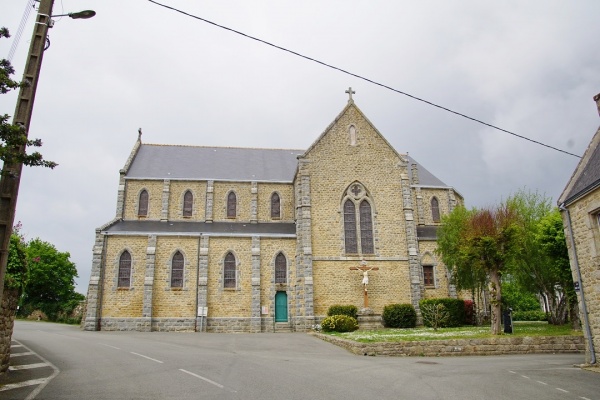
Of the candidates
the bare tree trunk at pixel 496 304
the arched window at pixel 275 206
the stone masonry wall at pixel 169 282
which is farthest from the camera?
Answer: the arched window at pixel 275 206

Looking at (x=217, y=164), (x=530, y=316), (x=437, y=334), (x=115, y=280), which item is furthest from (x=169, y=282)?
(x=530, y=316)

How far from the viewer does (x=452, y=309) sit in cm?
2588

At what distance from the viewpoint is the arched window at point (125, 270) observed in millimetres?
27016

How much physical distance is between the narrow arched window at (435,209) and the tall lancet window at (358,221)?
7514 millimetres

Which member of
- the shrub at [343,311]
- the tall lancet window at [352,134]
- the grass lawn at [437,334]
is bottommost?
the grass lawn at [437,334]

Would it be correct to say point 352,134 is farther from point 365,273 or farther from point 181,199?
point 181,199

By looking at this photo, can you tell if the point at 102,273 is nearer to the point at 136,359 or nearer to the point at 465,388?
the point at 136,359

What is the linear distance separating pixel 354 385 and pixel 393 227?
18763 mm

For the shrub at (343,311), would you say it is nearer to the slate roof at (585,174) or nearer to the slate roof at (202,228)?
the slate roof at (202,228)

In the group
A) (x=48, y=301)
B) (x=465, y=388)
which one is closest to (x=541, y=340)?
(x=465, y=388)

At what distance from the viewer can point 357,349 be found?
16.0 metres

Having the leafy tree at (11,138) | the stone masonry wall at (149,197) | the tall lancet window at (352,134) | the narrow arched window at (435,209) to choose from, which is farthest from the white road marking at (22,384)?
the narrow arched window at (435,209)

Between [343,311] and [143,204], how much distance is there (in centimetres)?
1571

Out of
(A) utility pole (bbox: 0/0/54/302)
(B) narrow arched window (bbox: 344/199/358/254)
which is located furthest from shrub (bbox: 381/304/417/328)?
(A) utility pole (bbox: 0/0/54/302)
